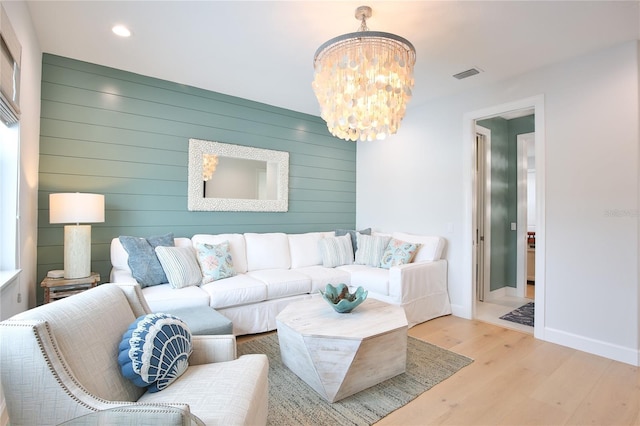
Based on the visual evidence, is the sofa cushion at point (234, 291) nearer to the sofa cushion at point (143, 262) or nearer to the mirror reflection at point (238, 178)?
the sofa cushion at point (143, 262)

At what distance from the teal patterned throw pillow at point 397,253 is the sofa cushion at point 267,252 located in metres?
1.18

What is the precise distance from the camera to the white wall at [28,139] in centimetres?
214

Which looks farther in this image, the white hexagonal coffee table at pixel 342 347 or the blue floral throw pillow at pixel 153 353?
the white hexagonal coffee table at pixel 342 347

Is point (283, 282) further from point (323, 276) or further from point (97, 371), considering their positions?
point (97, 371)

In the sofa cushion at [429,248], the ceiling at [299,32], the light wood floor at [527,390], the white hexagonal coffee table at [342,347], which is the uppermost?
the ceiling at [299,32]

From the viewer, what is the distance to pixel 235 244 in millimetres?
3578

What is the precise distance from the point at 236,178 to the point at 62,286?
2011 mm

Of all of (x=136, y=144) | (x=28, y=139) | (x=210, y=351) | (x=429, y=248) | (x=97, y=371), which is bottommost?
(x=210, y=351)

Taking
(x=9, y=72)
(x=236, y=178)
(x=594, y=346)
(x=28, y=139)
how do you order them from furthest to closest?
(x=236, y=178) → (x=594, y=346) → (x=28, y=139) → (x=9, y=72)

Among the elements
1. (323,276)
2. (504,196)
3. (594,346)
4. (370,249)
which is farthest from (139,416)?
(504,196)

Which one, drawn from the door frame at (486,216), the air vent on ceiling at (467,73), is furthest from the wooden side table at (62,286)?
the door frame at (486,216)

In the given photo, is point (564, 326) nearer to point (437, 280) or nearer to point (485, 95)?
point (437, 280)

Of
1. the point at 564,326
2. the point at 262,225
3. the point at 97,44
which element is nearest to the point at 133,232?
the point at 262,225

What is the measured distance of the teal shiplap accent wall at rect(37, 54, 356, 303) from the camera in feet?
9.46
